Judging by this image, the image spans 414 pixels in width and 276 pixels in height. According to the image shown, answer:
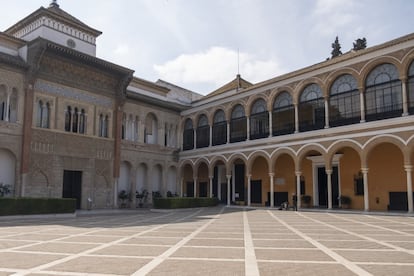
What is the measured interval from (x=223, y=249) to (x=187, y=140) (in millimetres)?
25888

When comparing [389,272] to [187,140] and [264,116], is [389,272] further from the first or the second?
[187,140]

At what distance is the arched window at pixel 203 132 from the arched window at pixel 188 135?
88 cm

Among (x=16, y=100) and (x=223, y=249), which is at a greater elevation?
(x=16, y=100)

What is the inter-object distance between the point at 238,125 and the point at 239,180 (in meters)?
5.02

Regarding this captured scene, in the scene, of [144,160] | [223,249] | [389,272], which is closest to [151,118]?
[144,160]

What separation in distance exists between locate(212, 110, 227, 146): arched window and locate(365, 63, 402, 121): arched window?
39.3ft

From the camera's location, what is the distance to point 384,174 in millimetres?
23125

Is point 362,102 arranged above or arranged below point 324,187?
above

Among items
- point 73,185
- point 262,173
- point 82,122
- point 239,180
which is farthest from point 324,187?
point 82,122

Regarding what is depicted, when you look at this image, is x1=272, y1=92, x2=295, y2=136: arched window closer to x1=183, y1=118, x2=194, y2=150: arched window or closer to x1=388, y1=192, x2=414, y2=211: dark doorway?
x1=388, y1=192, x2=414, y2=211: dark doorway

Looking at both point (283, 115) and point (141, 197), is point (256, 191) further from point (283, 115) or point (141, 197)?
point (141, 197)

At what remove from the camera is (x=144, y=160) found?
101 feet

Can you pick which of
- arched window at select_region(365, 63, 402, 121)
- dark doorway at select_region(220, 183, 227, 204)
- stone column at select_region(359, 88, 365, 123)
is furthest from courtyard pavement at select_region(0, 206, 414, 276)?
dark doorway at select_region(220, 183, 227, 204)

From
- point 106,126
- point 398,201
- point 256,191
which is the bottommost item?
point 398,201
